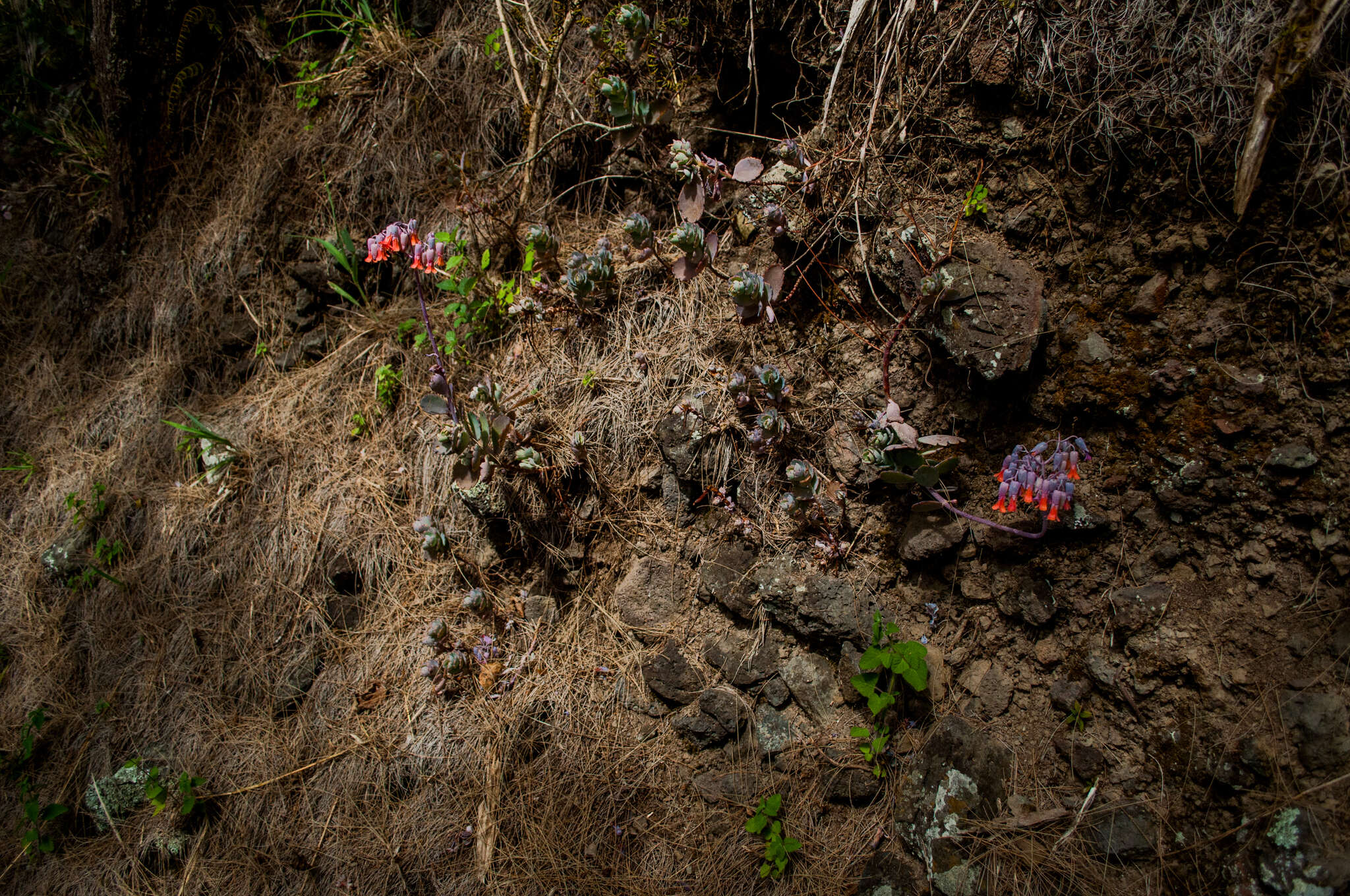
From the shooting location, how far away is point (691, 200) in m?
2.22

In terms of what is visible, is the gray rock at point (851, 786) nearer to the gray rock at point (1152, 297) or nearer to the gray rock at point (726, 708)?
→ the gray rock at point (726, 708)

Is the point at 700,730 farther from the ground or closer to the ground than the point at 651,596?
closer to the ground

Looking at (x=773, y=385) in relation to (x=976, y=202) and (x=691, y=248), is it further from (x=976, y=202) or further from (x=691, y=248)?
(x=976, y=202)

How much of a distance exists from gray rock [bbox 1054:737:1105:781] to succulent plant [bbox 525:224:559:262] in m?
2.20

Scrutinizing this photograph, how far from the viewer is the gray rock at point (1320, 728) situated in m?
1.33

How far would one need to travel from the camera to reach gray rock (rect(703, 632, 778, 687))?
6.78ft

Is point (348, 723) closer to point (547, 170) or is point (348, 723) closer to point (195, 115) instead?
point (547, 170)

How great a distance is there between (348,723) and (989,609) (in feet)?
7.41

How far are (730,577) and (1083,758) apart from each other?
1.04 meters

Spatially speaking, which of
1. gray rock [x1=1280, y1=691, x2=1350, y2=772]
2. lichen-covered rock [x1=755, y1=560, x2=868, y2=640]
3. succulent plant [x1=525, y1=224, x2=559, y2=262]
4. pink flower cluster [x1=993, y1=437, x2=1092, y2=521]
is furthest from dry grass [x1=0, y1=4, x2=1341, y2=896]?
gray rock [x1=1280, y1=691, x2=1350, y2=772]

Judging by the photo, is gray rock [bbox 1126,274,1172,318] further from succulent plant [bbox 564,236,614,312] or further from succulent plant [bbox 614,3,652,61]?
succulent plant [bbox 614,3,652,61]

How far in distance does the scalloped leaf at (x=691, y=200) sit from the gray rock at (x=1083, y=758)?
6.04 feet

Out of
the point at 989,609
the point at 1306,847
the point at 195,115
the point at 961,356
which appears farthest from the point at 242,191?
the point at 1306,847

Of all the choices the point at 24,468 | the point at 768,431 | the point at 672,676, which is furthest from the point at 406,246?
the point at 24,468
